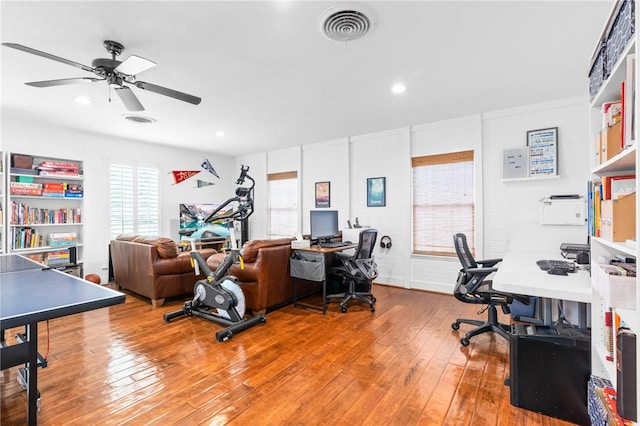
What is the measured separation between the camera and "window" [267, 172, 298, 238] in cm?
637

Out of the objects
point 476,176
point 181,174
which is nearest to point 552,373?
point 476,176

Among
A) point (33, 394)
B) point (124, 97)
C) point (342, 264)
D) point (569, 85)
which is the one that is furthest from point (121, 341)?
point (569, 85)

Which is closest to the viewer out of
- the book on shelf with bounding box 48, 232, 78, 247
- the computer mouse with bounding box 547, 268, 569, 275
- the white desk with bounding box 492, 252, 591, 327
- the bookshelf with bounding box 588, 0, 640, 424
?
the bookshelf with bounding box 588, 0, 640, 424

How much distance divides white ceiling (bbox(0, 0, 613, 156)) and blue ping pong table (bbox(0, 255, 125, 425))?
1797 millimetres

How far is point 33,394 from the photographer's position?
161 centimetres

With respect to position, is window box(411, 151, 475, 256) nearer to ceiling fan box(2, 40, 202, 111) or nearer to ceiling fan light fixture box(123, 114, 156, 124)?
ceiling fan box(2, 40, 202, 111)

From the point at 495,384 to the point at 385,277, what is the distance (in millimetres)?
2975

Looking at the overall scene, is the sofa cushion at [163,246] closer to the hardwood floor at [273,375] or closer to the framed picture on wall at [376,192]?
the hardwood floor at [273,375]

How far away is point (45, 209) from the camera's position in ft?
14.9

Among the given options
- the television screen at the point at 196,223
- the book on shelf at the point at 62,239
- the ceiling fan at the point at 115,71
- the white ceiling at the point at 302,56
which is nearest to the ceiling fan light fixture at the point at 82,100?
the white ceiling at the point at 302,56

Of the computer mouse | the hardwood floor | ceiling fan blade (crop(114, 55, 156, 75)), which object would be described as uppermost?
Result: ceiling fan blade (crop(114, 55, 156, 75))

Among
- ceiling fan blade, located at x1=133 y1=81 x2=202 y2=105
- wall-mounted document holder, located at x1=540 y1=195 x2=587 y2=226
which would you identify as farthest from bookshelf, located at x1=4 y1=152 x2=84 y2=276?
wall-mounted document holder, located at x1=540 y1=195 x2=587 y2=226

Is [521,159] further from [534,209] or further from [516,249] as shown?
[516,249]

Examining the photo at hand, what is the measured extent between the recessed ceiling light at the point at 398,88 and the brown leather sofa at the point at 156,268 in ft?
11.1
